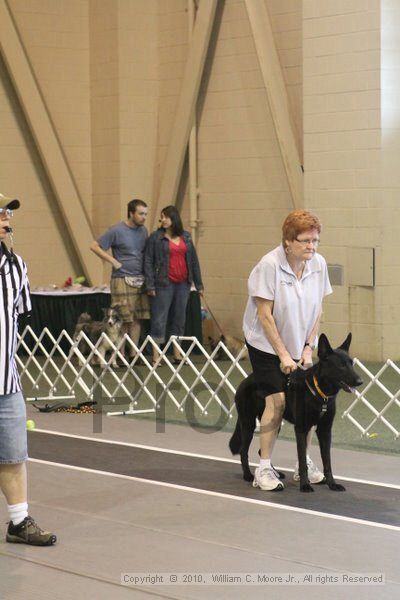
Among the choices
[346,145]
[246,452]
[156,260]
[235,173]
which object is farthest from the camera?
[235,173]

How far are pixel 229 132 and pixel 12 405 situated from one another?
733cm

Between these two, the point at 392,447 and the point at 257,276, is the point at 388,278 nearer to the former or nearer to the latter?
the point at 392,447

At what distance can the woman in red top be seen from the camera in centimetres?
947

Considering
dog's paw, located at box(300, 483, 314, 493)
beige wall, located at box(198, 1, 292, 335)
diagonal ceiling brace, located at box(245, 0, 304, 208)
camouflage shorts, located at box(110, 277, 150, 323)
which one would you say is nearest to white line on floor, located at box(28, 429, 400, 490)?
dog's paw, located at box(300, 483, 314, 493)

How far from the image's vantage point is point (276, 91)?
10.4 meters

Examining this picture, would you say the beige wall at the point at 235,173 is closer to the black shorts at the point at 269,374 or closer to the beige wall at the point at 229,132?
the beige wall at the point at 229,132

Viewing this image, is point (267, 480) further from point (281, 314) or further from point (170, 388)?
point (170, 388)

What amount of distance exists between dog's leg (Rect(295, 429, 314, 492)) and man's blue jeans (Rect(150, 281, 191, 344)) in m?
4.59

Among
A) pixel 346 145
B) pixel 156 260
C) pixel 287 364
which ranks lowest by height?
pixel 287 364

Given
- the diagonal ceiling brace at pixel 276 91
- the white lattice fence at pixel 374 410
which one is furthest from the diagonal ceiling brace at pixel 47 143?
the white lattice fence at pixel 374 410

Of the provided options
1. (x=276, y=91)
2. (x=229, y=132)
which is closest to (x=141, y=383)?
(x=276, y=91)

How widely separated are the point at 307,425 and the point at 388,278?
4.78m

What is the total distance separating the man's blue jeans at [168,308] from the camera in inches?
376

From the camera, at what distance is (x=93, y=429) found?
6.77 m
